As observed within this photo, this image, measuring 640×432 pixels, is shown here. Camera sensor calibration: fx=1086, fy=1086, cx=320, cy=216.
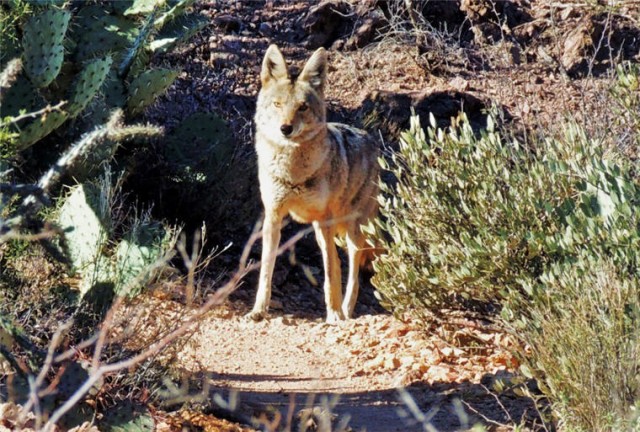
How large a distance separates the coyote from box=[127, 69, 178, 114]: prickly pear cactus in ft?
2.64

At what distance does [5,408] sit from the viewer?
5.13 meters

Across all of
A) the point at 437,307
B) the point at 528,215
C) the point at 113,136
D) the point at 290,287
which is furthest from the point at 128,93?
the point at 113,136

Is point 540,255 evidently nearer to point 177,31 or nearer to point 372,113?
point 177,31

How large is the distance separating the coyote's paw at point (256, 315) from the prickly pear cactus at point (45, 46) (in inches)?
99.1

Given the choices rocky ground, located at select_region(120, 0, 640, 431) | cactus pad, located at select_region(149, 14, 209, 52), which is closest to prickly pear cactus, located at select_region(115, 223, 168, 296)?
rocky ground, located at select_region(120, 0, 640, 431)

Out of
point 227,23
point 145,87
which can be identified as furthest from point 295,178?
point 227,23

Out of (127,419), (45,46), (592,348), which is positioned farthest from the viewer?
(45,46)

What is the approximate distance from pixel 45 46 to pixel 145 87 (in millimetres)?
1570

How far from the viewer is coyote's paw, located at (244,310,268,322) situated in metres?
8.63

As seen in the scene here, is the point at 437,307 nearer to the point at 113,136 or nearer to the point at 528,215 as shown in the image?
the point at 528,215

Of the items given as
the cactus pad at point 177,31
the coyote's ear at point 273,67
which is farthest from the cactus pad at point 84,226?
the cactus pad at point 177,31

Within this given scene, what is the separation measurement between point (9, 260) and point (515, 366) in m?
3.22

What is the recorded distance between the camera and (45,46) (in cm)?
727

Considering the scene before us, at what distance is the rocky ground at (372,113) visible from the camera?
21.8 feet
